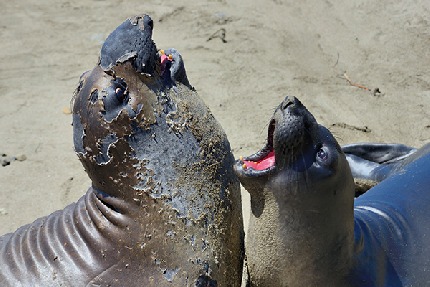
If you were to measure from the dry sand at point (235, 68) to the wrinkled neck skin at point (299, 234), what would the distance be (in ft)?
4.44

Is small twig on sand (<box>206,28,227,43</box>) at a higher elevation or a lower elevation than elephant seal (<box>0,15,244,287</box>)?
lower

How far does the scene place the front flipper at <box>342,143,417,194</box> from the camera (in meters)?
3.67

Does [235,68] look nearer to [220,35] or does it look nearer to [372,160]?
[220,35]

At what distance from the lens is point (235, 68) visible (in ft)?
16.8

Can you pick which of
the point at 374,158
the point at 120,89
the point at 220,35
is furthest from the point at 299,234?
the point at 220,35

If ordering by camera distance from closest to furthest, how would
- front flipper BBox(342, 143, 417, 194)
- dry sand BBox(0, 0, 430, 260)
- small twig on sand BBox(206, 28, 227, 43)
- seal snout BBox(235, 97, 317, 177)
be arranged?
seal snout BBox(235, 97, 317, 177)
front flipper BBox(342, 143, 417, 194)
dry sand BBox(0, 0, 430, 260)
small twig on sand BBox(206, 28, 227, 43)

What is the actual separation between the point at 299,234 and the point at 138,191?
578mm

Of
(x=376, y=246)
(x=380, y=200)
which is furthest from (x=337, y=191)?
(x=380, y=200)

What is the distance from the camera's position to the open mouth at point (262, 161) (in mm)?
2268

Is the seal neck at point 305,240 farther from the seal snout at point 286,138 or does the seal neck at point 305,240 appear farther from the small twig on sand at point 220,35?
the small twig on sand at point 220,35

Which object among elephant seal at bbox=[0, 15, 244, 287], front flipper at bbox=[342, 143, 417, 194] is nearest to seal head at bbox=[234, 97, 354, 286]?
elephant seal at bbox=[0, 15, 244, 287]

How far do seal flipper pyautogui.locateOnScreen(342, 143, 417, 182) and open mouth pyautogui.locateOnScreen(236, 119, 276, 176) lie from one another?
1449 millimetres

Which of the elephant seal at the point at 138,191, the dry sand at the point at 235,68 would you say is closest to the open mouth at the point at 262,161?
the elephant seal at the point at 138,191

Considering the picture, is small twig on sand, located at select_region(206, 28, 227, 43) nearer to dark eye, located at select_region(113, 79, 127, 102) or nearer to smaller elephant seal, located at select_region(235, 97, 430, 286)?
smaller elephant seal, located at select_region(235, 97, 430, 286)
